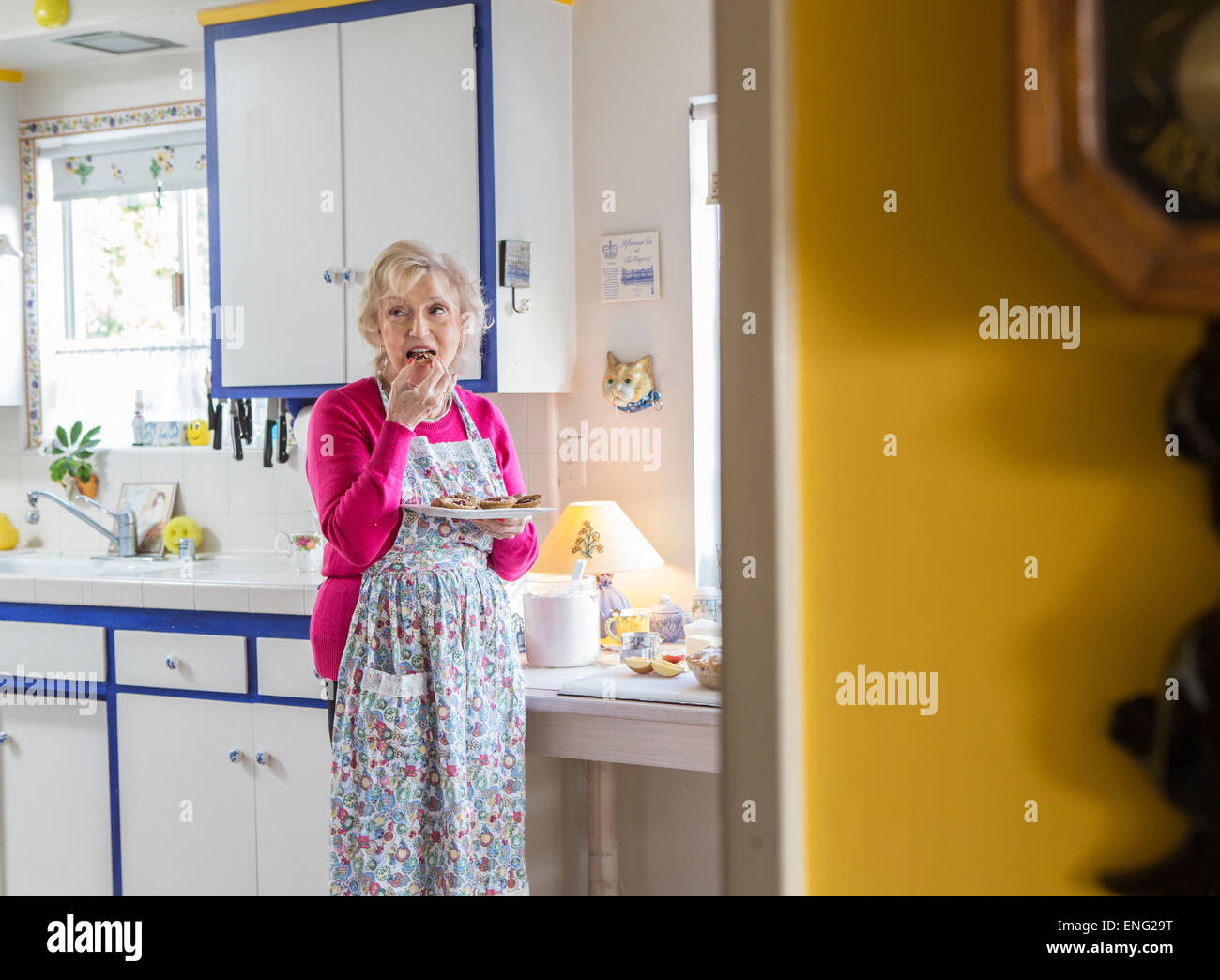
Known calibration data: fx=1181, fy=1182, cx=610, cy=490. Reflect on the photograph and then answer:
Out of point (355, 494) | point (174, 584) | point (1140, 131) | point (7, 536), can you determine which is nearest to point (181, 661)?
point (174, 584)

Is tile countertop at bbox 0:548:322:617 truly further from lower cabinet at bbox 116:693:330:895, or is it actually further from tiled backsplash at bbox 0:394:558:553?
lower cabinet at bbox 116:693:330:895

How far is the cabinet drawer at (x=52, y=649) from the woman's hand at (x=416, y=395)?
4.17ft

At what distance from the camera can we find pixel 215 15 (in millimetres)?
2885

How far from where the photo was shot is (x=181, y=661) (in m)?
2.77

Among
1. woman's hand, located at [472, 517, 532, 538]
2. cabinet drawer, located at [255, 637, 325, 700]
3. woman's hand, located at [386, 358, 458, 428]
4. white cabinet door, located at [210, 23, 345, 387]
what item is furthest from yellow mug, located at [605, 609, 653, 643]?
white cabinet door, located at [210, 23, 345, 387]

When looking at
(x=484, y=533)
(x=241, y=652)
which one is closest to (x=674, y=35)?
(x=484, y=533)

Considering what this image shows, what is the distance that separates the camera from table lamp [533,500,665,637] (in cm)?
265

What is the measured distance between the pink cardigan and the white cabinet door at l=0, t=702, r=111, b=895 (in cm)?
105

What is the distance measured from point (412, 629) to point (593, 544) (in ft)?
2.23

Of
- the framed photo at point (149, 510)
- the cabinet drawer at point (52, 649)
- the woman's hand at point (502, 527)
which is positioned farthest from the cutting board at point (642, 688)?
the framed photo at point (149, 510)

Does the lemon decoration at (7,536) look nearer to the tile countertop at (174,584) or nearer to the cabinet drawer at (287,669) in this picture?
the tile countertop at (174,584)

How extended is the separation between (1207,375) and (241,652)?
2.52m

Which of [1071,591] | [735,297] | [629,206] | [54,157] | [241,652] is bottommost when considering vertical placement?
[241,652]
